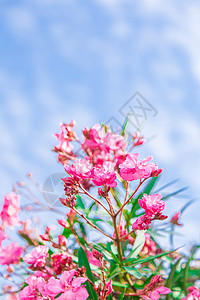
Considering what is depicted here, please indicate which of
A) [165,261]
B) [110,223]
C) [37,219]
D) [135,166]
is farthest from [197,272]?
[37,219]

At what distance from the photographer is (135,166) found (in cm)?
105

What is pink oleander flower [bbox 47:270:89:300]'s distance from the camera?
97cm

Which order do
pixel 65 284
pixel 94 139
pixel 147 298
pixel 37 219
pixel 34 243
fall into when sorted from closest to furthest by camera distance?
pixel 65 284 → pixel 147 298 → pixel 34 243 → pixel 94 139 → pixel 37 219

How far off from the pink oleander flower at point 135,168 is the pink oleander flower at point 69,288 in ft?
1.07

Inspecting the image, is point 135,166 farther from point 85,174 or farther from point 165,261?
point 165,261

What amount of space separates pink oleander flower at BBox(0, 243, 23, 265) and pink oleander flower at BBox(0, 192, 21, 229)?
18cm

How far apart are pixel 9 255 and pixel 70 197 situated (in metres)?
0.55

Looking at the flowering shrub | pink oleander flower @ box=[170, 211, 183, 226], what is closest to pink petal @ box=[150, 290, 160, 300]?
the flowering shrub

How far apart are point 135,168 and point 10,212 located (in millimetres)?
837

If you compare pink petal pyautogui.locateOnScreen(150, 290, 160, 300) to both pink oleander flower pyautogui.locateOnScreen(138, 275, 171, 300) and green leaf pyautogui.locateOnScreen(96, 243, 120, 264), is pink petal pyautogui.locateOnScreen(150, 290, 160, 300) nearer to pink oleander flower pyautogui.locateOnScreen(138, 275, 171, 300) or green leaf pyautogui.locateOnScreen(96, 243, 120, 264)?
pink oleander flower pyautogui.locateOnScreen(138, 275, 171, 300)

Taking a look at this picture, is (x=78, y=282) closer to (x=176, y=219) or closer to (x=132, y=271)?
(x=132, y=271)

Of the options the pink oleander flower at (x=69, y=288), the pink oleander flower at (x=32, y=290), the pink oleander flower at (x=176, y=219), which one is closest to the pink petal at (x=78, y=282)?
the pink oleander flower at (x=69, y=288)

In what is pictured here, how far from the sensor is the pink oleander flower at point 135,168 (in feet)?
3.43

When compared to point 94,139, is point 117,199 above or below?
below
